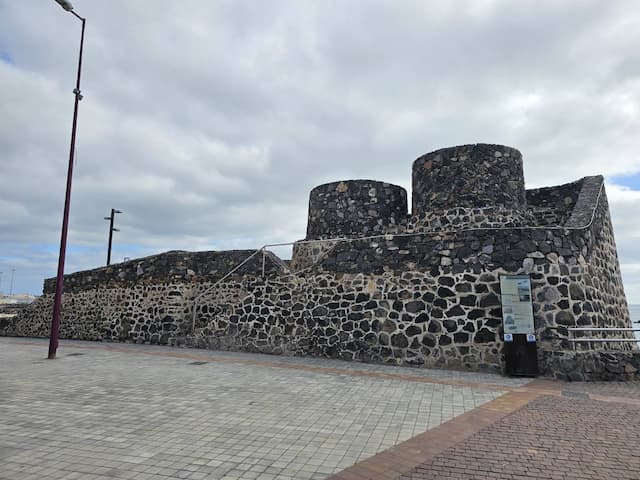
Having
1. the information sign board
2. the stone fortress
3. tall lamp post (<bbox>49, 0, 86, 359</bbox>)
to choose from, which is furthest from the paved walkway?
tall lamp post (<bbox>49, 0, 86, 359</bbox>)

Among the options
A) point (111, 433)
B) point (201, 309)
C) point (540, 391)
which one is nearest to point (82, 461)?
point (111, 433)

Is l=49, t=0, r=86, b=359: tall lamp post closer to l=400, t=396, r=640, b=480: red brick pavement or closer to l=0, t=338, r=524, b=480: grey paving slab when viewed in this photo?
l=0, t=338, r=524, b=480: grey paving slab

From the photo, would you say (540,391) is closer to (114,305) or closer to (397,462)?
(397,462)

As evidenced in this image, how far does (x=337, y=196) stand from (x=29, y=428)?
423 inches

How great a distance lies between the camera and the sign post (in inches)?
328

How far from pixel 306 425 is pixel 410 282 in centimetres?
567

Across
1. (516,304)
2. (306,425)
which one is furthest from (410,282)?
(306,425)

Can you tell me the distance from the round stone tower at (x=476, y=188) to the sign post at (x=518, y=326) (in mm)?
3139

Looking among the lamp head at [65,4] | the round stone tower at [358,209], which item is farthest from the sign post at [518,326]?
the lamp head at [65,4]

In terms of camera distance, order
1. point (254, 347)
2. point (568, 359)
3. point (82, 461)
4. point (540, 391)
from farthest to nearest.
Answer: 1. point (254, 347)
2. point (568, 359)
3. point (540, 391)
4. point (82, 461)

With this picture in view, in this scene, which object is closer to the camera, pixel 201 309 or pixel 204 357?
pixel 204 357

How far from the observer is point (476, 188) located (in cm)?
1177

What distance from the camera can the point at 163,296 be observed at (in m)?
13.9

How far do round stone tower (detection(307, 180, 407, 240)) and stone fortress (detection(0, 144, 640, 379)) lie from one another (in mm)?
37
